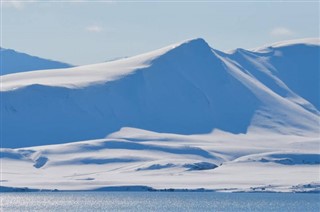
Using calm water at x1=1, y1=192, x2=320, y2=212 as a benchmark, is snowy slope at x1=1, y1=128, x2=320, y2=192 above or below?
above

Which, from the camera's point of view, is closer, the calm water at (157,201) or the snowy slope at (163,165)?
the calm water at (157,201)

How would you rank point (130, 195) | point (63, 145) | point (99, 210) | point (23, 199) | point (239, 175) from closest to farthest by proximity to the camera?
point (99, 210) < point (23, 199) < point (130, 195) < point (239, 175) < point (63, 145)

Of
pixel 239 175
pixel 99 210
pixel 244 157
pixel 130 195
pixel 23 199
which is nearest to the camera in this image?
pixel 99 210

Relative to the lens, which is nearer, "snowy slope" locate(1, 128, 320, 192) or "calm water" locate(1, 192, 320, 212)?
"calm water" locate(1, 192, 320, 212)

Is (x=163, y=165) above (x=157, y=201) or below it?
above

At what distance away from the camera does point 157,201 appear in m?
A: 126

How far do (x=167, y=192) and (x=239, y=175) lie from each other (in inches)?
676

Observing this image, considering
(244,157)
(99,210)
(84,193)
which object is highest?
(244,157)

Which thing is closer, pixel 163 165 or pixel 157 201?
pixel 157 201

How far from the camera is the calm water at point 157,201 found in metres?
113

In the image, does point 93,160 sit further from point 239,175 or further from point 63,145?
point 239,175

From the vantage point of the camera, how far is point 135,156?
180125mm

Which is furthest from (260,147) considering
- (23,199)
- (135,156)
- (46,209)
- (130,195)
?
(46,209)

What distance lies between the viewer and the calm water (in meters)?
113
